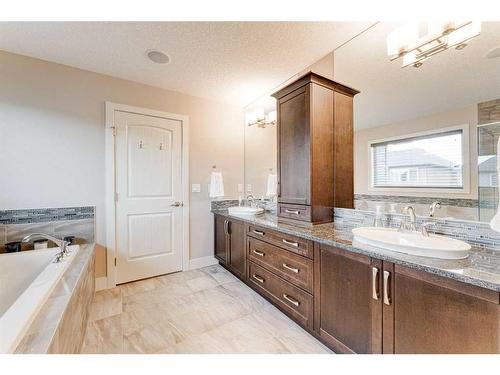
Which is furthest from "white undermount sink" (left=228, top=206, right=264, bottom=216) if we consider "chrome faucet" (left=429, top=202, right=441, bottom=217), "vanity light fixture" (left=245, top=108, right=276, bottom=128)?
"chrome faucet" (left=429, top=202, right=441, bottom=217)

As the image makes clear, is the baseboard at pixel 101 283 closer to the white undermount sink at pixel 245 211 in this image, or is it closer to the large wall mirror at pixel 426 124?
the white undermount sink at pixel 245 211

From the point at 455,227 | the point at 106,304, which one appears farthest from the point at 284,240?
the point at 106,304

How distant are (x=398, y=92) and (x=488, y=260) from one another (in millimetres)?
1256

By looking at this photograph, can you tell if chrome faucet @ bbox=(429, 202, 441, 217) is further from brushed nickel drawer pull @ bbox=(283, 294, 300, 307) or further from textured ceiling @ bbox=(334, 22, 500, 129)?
brushed nickel drawer pull @ bbox=(283, 294, 300, 307)

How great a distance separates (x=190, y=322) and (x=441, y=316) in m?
1.68

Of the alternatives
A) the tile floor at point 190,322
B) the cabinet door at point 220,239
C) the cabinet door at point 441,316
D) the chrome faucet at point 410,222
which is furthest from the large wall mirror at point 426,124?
the cabinet door at point 220,239

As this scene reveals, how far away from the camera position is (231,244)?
2.63 m

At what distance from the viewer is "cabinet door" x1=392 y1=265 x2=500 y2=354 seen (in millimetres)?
841

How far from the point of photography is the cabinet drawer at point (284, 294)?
1.61 metres

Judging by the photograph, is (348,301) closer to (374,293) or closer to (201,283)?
(374,293)

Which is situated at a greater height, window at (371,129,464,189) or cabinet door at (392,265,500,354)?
window at (371,129,464,189)

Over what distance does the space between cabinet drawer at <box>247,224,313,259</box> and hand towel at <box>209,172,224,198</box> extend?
34.4 inches

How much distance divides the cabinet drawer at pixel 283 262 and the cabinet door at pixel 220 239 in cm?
59

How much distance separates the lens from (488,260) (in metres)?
1.03
